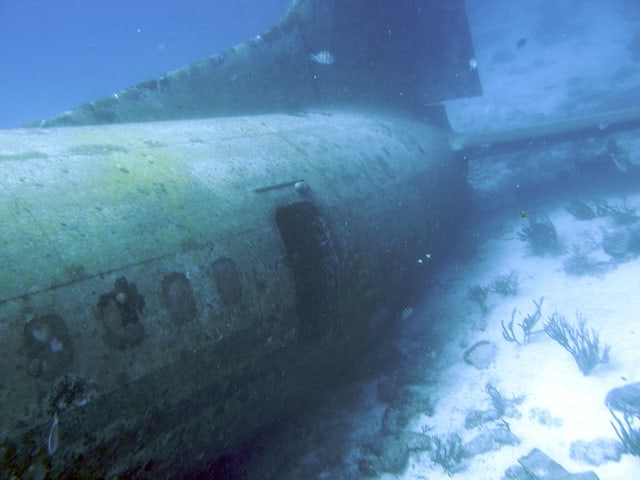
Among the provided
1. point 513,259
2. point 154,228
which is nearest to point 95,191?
point 154,228

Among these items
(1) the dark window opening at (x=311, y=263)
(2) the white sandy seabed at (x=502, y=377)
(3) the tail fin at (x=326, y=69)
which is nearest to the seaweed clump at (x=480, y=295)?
(2) the white sandy seabed at (x=502, y=377)

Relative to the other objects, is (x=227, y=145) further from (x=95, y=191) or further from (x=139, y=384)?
(x=139, y=384)

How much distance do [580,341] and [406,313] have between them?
250 cm

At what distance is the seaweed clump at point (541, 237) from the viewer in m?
9.27

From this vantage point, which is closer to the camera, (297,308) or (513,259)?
(297,308)

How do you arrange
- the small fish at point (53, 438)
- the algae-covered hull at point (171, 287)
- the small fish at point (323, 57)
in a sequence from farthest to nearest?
1. the small fish at point (323, 57)
2. the algae-covered hull at point (171, 287)
3. the small fish at point (53, 438)

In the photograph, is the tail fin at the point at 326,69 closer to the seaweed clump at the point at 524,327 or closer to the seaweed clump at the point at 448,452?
the seaweed clump at the point at 524,327

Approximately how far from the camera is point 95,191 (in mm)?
3283

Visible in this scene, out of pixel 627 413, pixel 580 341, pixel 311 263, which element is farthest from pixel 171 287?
pixel 580 341

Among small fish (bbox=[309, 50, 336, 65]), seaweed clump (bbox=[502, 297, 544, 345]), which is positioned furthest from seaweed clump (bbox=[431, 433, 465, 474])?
small fish (bbox=[309, 50, 336, 65])

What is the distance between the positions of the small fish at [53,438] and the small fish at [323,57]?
7645 millimetres

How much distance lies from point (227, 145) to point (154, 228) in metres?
1.73

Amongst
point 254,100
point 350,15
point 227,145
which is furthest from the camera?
point 350,15

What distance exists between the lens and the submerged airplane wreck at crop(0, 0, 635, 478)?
103 inches
